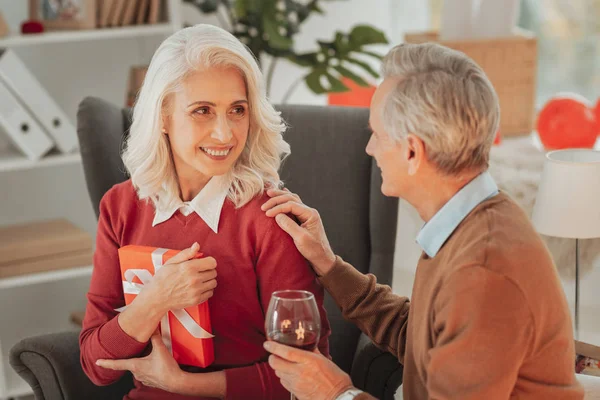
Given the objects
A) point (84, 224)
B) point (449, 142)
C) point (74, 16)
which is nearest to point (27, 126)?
point (74, 16)

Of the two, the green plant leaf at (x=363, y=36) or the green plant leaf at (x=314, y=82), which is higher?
the green plant leaf at (x=363, y=36)

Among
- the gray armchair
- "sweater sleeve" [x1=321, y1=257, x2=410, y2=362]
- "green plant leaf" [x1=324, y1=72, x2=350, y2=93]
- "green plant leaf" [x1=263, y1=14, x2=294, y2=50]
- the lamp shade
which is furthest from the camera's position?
"green plant leaf" [x1=324, y1=72, x2=350, y2=93]

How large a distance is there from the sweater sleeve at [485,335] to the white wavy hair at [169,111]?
1.94ft

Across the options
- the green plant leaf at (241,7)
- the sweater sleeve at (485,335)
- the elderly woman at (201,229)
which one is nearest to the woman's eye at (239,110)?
the elderly woman at (201,229)

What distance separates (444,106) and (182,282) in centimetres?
60

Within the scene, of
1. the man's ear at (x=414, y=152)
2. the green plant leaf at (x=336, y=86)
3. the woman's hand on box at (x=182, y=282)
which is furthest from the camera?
the green plant leaf at (x=336, y=86)

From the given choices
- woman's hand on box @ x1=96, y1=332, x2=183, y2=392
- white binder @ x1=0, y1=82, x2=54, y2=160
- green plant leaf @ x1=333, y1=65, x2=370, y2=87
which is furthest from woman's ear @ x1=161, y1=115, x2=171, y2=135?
green plant leaf @ x1=333, y1=65, x2=370, y2=87

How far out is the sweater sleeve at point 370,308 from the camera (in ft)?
5.68

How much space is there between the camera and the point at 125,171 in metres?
2.30

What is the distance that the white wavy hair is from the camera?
167 centimetres

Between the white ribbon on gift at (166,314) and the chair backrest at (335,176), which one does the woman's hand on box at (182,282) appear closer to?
the white ribbon on gift at (166,314)

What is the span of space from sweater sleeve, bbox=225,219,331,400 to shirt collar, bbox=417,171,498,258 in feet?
1.17

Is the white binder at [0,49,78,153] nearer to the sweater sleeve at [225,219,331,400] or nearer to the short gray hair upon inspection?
the sweater sleeve at [225,219,331,400]

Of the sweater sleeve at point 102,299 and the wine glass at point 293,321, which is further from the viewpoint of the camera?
the sweater sleeve at point 102,299
